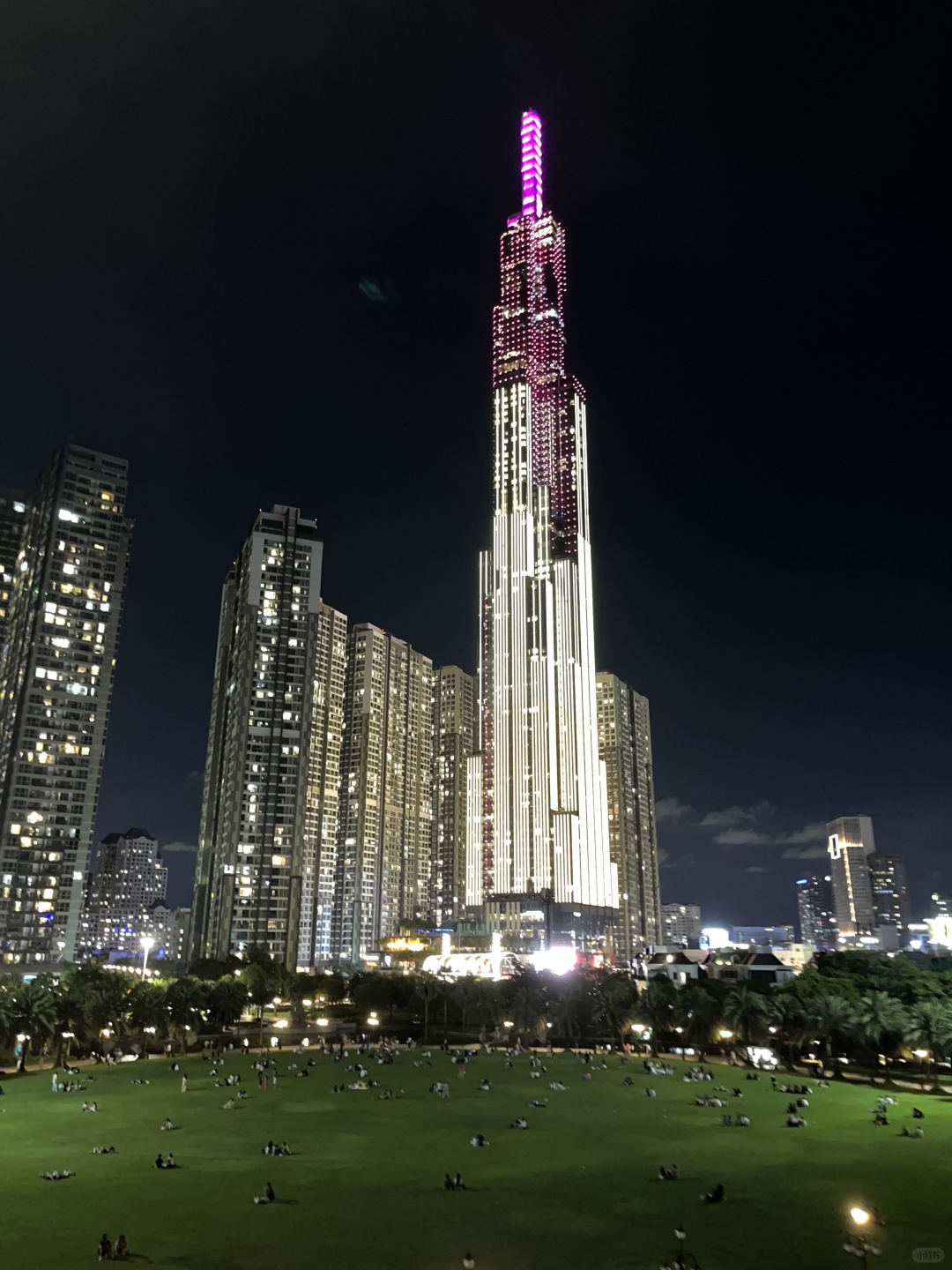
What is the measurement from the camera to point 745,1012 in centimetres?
10225

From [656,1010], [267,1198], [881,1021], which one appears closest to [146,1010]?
[656,1010]

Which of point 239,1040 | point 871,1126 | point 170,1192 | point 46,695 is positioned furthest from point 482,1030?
point 46,695

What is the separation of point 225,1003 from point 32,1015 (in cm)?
4269

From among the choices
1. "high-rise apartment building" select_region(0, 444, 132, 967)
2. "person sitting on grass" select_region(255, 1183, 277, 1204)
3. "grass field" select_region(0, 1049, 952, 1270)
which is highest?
"high-rise apartment building" select_region(0, 444, 132, 967)

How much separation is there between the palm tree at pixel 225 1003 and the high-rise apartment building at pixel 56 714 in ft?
195

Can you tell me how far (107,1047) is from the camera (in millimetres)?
111812

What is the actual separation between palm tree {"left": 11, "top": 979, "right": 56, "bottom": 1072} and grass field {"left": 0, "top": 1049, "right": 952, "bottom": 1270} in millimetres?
10848

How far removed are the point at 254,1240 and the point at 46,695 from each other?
166 metres

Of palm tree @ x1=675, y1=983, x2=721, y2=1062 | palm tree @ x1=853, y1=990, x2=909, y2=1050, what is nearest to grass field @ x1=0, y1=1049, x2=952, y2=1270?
palm tree @ x1=853, y1=990, x2=909, y2=1050

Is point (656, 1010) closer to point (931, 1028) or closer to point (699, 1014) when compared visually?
point (699, 1014)

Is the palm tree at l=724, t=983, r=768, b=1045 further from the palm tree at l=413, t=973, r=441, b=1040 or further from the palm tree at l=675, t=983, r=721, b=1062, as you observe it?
the palm tree at l=413, t=973, r=441, b=1040

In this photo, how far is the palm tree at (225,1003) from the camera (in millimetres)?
126000

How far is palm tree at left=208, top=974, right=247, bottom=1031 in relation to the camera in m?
126

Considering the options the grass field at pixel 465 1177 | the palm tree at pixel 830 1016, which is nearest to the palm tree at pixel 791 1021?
the palm tree at pixel 830 1016
